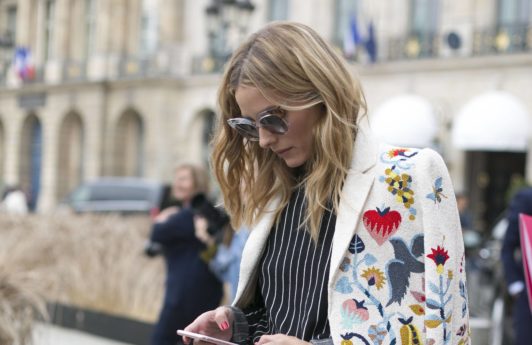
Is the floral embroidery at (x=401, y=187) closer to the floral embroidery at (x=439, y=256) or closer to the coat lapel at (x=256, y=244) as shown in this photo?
the floral embroidery at (x=439, y=256)

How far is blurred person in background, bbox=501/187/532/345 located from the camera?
221 inches

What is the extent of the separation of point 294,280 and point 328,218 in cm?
19

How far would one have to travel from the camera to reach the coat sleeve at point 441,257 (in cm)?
232

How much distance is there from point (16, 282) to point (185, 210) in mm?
1559

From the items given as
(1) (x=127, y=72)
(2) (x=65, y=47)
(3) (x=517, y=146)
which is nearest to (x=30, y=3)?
(2) (x=65, y=47)

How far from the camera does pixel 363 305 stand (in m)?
2.38

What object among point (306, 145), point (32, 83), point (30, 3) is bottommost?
point (306, 145)

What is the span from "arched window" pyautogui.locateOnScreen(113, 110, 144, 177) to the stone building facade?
0.05 meters

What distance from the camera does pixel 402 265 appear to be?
239 cm

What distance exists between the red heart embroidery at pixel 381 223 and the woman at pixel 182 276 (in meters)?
4.84

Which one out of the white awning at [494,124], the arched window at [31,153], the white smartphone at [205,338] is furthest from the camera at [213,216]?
the arched window at [31,153]

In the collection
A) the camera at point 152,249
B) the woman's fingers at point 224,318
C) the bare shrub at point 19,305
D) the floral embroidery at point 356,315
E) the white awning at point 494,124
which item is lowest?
the bare shrub at point 19,305

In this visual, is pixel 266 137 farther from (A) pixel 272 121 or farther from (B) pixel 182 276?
(B) pixel 182 276

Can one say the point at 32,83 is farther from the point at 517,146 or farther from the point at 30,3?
the point at 517,146
